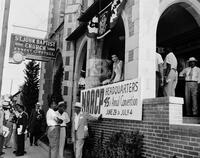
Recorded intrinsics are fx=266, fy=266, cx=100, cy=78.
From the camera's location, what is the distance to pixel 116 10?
7.77 metres

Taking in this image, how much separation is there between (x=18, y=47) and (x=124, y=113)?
10.1 metres

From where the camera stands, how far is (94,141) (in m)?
8.16

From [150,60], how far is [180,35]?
479 centimetres

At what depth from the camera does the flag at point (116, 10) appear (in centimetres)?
755

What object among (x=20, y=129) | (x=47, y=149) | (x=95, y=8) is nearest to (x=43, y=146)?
(x=47, y=149)

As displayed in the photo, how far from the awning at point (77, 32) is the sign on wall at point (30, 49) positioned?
228cm

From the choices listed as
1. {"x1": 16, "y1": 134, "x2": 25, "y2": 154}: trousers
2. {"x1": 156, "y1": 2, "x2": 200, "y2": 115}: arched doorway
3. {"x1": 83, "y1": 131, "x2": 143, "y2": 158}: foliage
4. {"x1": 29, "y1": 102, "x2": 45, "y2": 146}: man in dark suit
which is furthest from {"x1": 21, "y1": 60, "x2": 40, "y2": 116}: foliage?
{"x1": 83, "y1": 131, "x2": 143, "y2": 158}: foliage

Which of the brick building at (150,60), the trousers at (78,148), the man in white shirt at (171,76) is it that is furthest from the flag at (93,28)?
the trousers at (78,148)

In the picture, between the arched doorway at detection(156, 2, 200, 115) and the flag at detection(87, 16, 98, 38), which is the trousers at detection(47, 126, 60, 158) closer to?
the flag at detection(87, 16, 98, 38)

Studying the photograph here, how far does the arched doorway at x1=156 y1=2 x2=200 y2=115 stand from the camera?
9.49 m

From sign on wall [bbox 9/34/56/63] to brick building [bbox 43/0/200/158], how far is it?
3621mm

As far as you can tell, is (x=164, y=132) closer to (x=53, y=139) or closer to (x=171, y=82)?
(x=171, y=82)

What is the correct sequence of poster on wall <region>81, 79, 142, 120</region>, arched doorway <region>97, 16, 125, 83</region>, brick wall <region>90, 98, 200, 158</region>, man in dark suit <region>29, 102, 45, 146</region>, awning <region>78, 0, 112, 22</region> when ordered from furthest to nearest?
man in dark suit <region>29, 102, 45, 146</region>
arched doorway <region>97, 16, 125, 83</region>
awning <region>78, 0, 112, 22</region>
poster on wall <region>81, 79, 142, 120</region>
brick wall <region>90, 98, 200, 158</region>

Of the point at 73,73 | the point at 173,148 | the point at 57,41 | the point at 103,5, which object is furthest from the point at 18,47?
the point at 173,148
